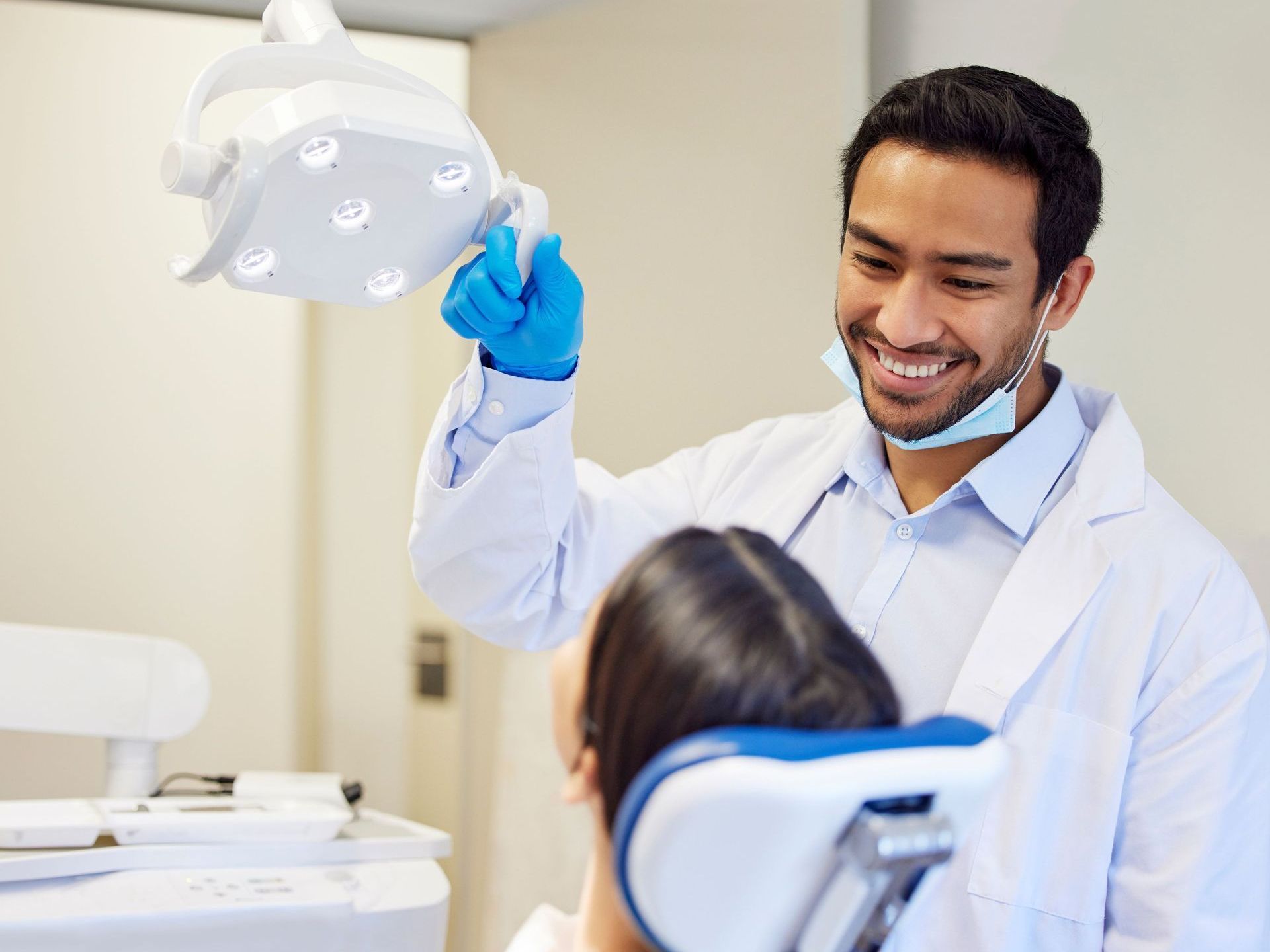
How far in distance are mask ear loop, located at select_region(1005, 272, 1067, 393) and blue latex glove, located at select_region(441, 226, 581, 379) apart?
50 cm

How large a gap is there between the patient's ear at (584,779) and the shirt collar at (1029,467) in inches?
29.8

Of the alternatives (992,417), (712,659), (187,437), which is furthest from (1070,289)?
(187,437)

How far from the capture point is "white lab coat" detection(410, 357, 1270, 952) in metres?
1.27

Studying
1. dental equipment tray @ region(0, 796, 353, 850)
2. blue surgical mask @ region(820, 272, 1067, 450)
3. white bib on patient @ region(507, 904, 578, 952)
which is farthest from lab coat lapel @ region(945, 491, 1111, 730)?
dental equipment tray @ region(0, 796, 353, 850)

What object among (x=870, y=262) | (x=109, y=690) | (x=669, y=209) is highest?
(x=669, y=209)

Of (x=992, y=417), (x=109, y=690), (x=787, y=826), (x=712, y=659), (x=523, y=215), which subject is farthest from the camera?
(x=109, y=690)

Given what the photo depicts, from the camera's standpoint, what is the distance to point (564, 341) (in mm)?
1312

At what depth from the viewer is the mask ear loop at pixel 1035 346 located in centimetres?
144

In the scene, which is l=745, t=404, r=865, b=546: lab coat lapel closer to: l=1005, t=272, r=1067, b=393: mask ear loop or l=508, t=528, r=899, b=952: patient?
l=1005, t=272, r=1067, b=393: mask ear loop

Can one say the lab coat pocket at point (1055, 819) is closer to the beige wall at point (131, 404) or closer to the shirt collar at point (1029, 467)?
the shirt collar at point (1029, 467)

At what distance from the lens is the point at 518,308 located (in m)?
1.26

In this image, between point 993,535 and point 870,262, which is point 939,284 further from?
point 993,535

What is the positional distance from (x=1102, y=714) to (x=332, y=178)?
93 cm

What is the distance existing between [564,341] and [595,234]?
0.85m
